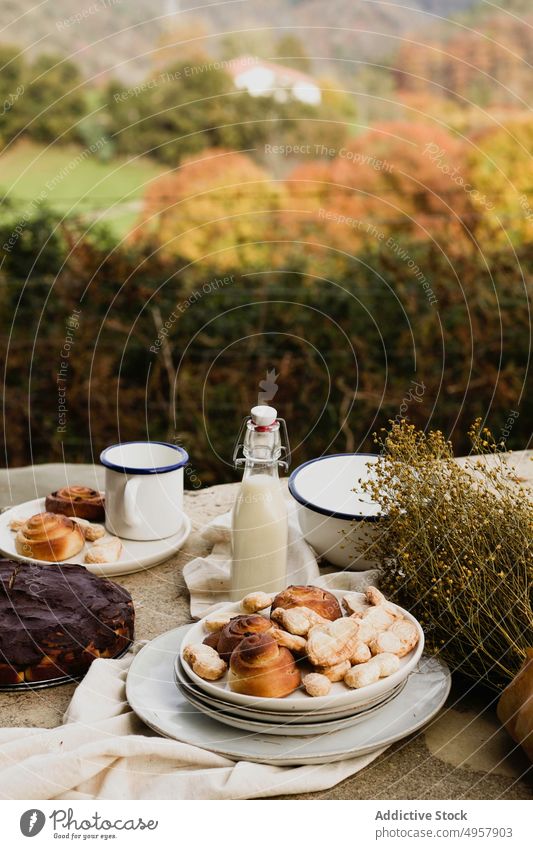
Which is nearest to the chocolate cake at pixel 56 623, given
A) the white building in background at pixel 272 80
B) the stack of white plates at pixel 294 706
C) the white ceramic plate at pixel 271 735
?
the white ceramic plate at pixel 271 735

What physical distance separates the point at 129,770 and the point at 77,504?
60 centimetres

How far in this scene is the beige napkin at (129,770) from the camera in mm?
885

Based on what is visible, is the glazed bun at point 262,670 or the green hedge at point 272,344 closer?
the glazed bun at point 262,670

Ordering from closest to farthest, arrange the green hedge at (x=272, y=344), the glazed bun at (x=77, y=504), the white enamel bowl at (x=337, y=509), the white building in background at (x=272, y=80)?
the white enamel bowl at (x=337, y=509)
the glazed bun at (x=77, y=504)
the green hedge at (x=272, y=344)
the white building in background at (x=272, y=80)

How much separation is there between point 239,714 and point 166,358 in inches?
80.4

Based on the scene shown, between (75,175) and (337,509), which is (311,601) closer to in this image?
(337,509)

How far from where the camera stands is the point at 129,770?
91 cm

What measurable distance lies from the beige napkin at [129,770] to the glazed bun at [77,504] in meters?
0.52

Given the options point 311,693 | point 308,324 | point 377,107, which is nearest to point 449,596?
point 311,693

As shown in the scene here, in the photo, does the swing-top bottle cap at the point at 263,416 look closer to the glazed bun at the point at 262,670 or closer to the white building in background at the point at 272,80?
the glazed bun at the point at 262,670

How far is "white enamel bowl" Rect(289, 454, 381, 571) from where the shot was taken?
1.28m
